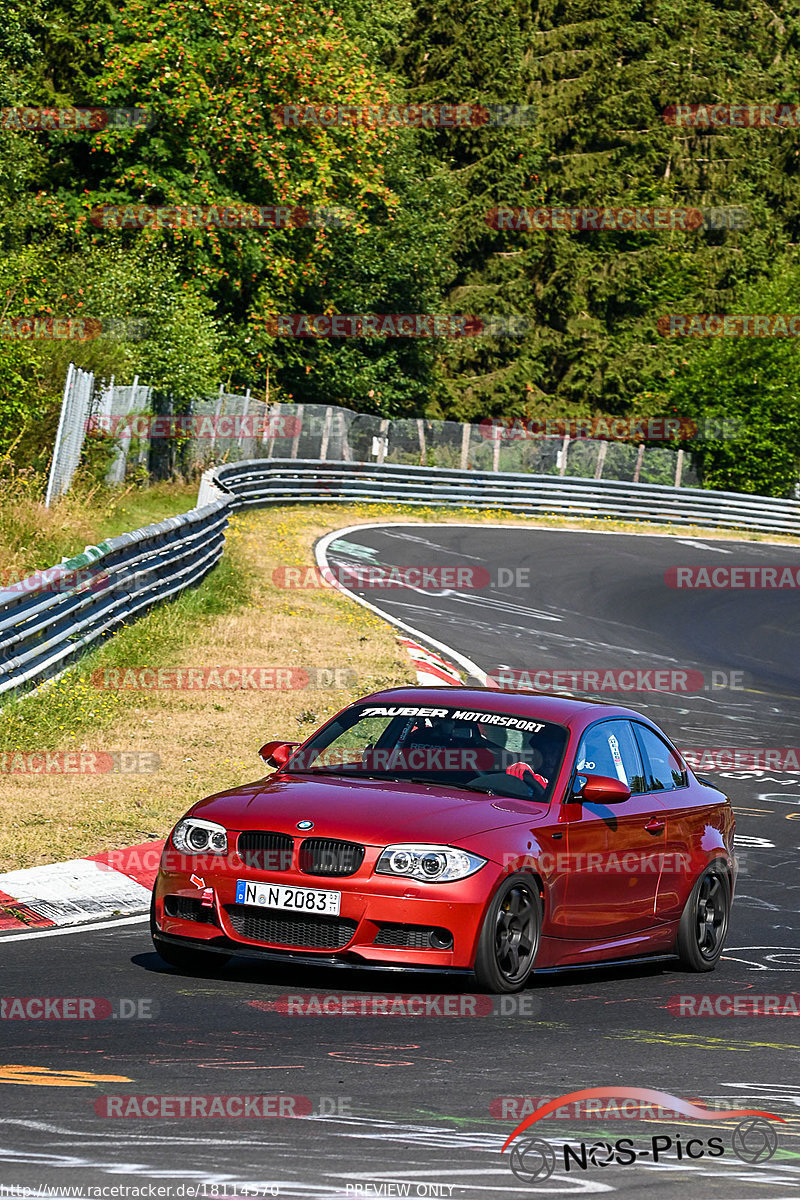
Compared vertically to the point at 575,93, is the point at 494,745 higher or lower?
lower

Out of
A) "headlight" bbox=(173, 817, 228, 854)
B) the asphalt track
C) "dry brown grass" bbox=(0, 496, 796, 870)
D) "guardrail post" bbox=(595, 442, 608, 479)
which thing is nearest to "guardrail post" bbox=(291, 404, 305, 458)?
"guardrail post" bbox=(595, 442, 608, 479)

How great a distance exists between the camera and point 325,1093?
589cm

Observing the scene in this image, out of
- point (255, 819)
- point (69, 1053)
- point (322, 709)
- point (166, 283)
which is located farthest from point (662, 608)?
point (69, 1053)

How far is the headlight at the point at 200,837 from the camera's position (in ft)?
26.6

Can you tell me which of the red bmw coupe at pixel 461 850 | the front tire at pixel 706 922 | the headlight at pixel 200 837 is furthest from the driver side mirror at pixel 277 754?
the front tire at pixel 706 922

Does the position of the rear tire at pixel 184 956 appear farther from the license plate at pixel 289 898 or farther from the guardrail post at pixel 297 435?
the guardrail post at pixel 297 435

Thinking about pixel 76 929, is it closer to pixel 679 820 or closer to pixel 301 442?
pixel 679 820

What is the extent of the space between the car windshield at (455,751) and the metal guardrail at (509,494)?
27.0 metres

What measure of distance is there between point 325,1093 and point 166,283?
34.3 m

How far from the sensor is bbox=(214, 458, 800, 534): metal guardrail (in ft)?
128

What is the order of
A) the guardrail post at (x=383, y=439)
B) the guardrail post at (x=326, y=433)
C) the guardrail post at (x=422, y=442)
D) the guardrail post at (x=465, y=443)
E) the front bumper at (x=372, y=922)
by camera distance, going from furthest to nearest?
the guardrail post at (x=465, y=443) → the guardrail post at (x=422, y=442) → the guardrail post at (x=383, y=439) → the guardrail post at (x=326, y=433) → the front bumper at (x=372, y=922)

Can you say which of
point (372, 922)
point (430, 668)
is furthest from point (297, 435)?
point (372, 922)

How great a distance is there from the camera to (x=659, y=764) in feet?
32.2

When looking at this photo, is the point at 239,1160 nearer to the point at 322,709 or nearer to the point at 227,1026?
the point at 227,1026
